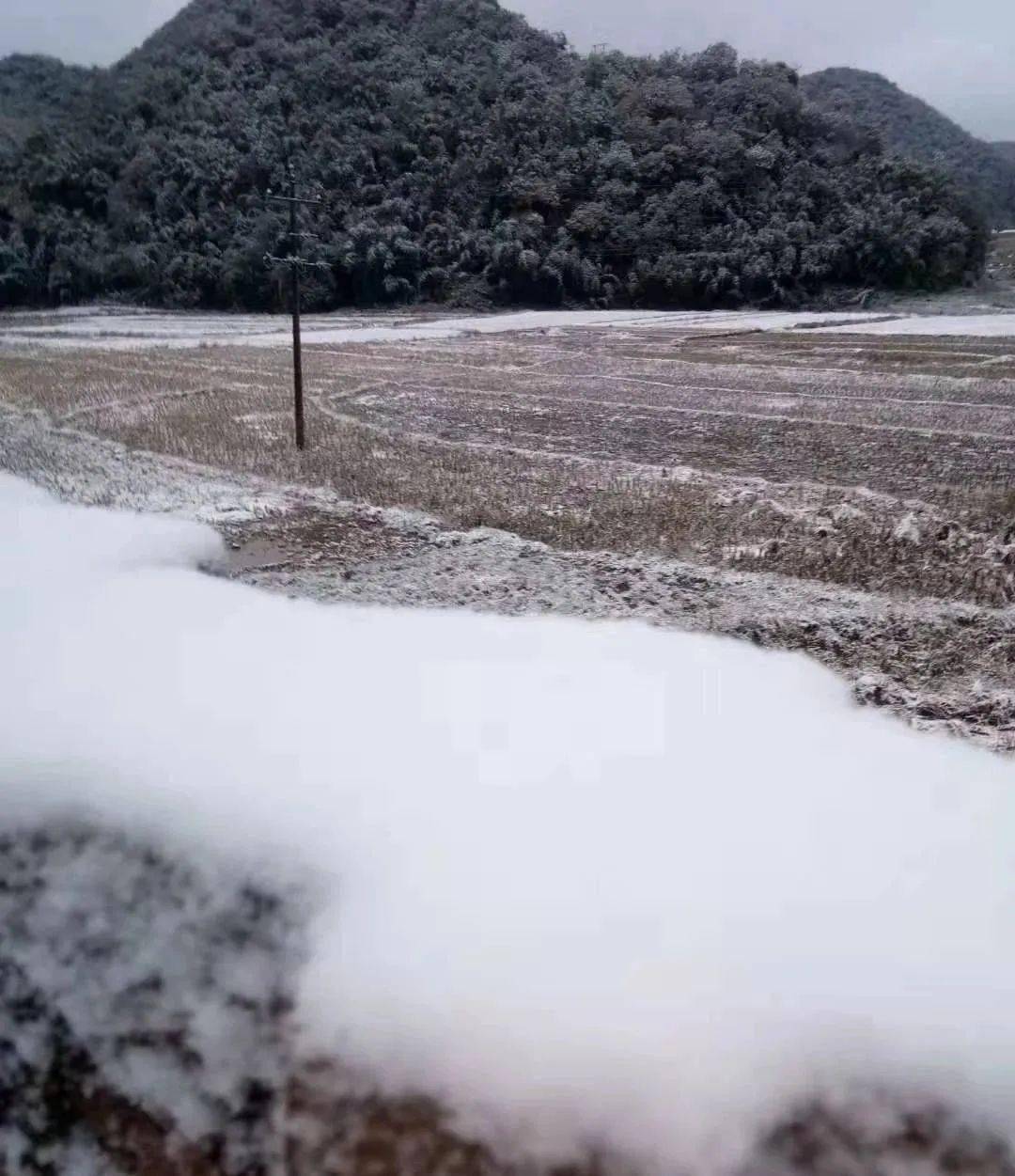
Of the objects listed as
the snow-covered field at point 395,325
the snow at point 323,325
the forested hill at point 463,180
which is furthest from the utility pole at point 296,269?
the forested hill at point 463,180

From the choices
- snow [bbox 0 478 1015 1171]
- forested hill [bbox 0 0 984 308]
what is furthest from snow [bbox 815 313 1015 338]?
snow [bbox 0 478 1015 1171]

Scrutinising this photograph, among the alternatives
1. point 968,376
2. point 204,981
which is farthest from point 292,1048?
point 968,376

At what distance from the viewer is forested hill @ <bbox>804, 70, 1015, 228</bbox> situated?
53.2m

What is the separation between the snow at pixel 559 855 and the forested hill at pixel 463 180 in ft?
88.5

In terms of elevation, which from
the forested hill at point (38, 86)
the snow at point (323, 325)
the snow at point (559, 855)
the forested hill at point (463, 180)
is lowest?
the snow at point (559, 855)

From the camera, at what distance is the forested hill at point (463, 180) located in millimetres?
29156

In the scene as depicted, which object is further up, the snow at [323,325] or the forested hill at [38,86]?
the forested hill at [38,86]

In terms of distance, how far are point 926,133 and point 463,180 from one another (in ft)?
146

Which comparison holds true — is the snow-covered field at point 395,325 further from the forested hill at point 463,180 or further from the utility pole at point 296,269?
the utility pole at point 296,269

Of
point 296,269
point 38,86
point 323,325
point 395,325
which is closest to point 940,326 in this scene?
point 395,325

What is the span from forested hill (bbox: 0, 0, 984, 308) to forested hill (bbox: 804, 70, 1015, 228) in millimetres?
22082

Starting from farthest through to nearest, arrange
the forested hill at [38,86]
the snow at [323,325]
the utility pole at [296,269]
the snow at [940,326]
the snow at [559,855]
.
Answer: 1. the forested hill at [38,86]
2. the snow at [323,325]
3. the snow at [940,326]
4. the utility pole at [296,269]
5. the snow at [559,855]

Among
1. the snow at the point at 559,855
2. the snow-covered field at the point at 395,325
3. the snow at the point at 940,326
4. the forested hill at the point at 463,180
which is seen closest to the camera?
the snow at the point at 559,855

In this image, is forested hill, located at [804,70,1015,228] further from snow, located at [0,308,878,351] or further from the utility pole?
the utility pole
